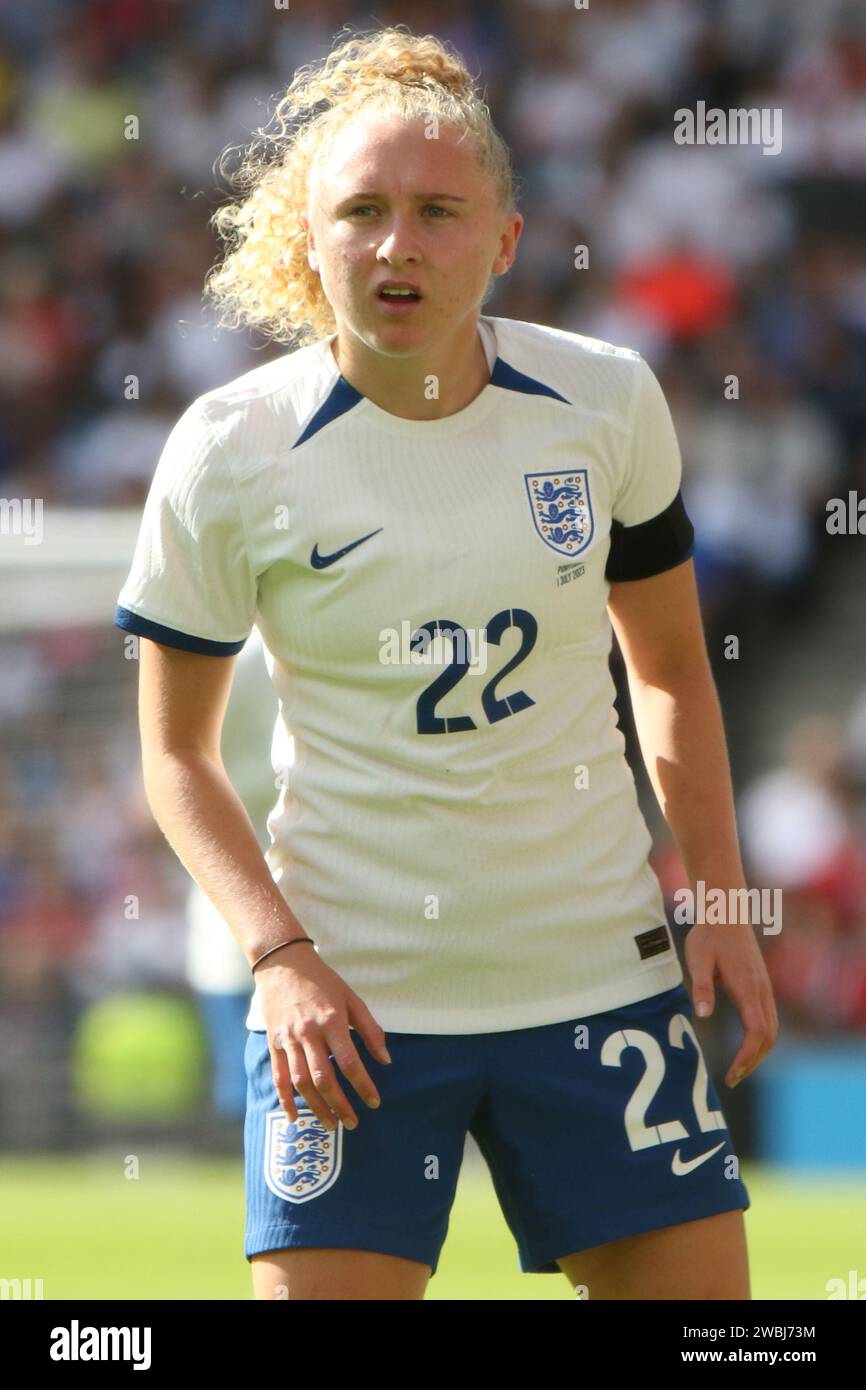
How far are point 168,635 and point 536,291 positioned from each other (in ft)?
24.9

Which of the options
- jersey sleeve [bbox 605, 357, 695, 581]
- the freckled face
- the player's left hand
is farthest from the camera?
jersey sleeve [bbox 605, 357, 695, 581]

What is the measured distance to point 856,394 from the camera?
9.30 m

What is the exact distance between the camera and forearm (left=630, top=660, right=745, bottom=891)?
2.67m

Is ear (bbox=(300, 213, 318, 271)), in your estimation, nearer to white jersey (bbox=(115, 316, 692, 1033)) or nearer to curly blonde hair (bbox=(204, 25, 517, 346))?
curly blonde hair (bbox=(204, 25, 517, 346))

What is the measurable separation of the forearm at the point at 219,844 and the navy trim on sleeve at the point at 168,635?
0.13m

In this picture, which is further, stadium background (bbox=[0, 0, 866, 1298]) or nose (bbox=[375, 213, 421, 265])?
stadium background (bbox=[0, 0, 866, 1298])

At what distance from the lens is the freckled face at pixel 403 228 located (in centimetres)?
244

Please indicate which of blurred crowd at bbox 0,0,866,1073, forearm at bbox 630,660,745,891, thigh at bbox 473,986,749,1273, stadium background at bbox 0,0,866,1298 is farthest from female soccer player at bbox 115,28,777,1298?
blurred crowd at bbox 0,0,866,1073

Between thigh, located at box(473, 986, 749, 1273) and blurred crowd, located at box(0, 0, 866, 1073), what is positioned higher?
blurred crowd, located at box(0, 0, 866, 1073)

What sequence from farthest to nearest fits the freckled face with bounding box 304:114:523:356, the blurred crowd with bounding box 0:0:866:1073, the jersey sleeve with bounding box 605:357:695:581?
1. the blurred crowd with bounding box 0:0:866:1073
2. the jersey sleeve with bounding box 605:357:695:581
3. the freckled face with bounding box 304:114:523:356

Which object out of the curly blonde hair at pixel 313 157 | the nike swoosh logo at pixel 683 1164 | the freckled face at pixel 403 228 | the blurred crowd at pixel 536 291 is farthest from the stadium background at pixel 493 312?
the freckled face at pixel 403 228

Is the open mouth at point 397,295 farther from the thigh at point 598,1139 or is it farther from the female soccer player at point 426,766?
the thigh at point 598,1139
